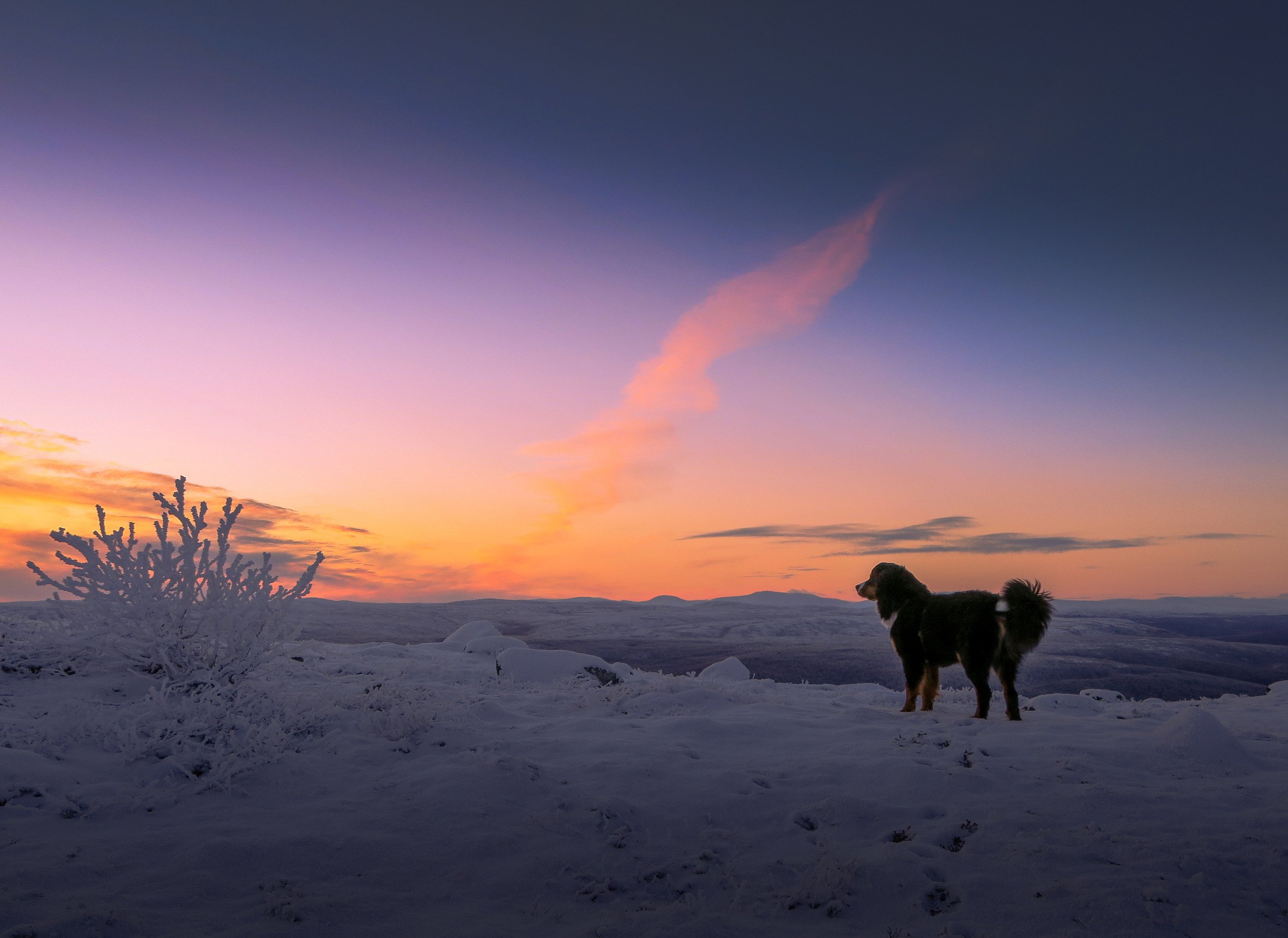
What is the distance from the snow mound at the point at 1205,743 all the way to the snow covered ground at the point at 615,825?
27 millimetres

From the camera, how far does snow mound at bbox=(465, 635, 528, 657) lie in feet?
60.4

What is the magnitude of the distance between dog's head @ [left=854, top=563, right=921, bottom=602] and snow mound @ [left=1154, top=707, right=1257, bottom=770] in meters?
3.51

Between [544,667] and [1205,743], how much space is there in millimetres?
10817

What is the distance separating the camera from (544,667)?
13.8 meters

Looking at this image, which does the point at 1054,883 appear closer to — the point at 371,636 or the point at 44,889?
the point at 44,889

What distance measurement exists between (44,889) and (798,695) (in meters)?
10.6

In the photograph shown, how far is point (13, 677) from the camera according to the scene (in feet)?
26.2

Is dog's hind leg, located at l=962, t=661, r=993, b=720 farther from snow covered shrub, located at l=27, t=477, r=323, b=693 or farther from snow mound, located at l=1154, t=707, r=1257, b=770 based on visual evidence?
snow covered shrub, located at l=27, t=477, r=323, b=693

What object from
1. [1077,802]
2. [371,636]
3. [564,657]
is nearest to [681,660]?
[564,657]

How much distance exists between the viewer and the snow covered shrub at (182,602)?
7.40 meters

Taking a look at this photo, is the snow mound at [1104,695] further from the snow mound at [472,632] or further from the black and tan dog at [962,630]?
the snow mound at [472,632]

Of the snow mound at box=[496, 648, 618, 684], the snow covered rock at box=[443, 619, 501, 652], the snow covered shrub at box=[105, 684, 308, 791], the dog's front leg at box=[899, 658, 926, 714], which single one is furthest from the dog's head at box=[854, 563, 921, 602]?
the snow covered rock at box=[443, 619, 501, 652]

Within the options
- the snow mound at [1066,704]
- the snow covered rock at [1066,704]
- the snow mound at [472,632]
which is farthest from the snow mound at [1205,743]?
the snow mound at [472,632]

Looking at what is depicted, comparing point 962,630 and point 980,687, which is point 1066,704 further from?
point 962,630
